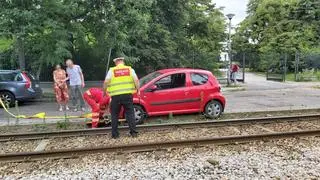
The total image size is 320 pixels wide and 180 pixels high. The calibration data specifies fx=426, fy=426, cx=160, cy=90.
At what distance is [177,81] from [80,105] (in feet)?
14.5

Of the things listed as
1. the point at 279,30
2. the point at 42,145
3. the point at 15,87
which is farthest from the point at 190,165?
the point at 279,30

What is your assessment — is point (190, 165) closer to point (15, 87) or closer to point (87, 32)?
point (15, 87)

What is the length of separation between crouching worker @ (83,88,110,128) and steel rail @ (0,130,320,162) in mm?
2749

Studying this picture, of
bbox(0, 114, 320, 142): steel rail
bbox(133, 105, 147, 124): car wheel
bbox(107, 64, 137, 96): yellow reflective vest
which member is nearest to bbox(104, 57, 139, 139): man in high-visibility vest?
bbox(107, 64, 137, 96): yellow reflective vest

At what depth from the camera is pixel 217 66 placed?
94.8 feet

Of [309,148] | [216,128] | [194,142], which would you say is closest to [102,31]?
[216,128]

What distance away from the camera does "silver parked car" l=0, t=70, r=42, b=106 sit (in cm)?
1641

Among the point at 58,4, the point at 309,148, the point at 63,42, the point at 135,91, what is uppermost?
the point at 58,4

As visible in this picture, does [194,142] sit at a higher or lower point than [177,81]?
lower

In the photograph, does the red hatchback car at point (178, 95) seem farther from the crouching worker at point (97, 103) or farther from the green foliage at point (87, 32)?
the green foliage at point (87, 32)

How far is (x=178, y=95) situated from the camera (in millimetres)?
12328

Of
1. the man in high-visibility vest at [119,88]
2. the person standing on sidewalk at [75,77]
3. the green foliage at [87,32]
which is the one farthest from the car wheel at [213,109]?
the green foliage at [87,32]

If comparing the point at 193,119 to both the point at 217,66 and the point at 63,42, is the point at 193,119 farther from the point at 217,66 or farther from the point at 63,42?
the point at 217,66

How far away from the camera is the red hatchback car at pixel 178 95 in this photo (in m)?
12.0
